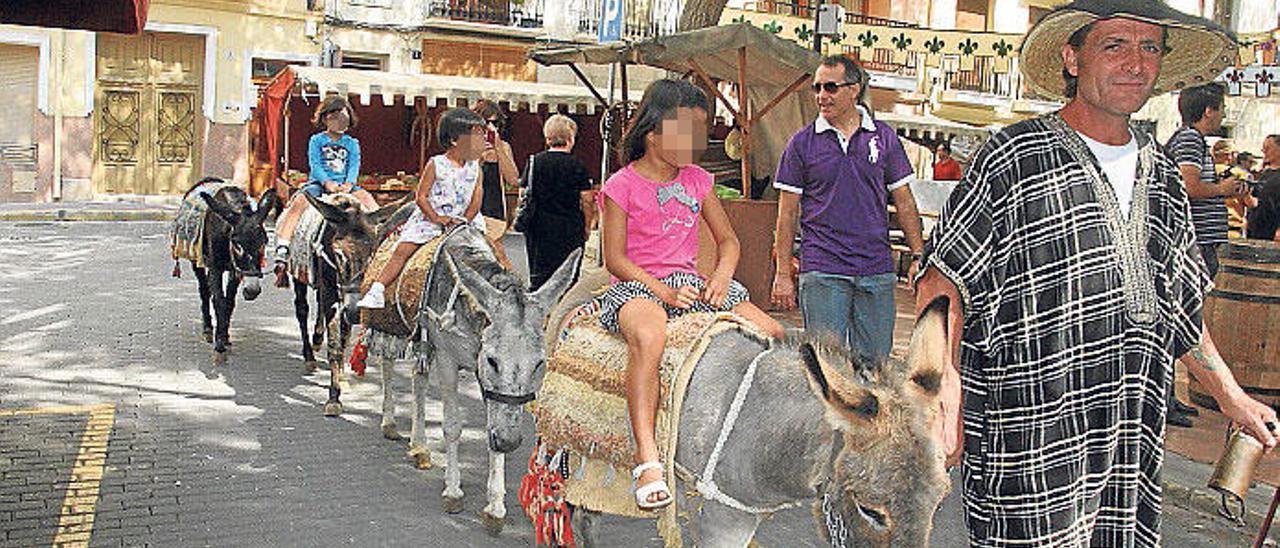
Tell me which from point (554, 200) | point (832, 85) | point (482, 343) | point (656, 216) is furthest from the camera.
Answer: point (554, 200)

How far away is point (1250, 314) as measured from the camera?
770 centimetres

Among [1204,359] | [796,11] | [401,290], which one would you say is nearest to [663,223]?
[1204,359]

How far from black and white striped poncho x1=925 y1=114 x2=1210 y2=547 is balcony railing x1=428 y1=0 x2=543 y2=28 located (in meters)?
28.2

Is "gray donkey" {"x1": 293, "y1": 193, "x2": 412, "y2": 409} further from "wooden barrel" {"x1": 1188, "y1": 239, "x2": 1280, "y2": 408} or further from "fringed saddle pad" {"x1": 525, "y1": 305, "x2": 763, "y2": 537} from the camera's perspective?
"wooden barrel" {"x1": 1188, "y1": 239, "x2": 1280, "y2": 408}

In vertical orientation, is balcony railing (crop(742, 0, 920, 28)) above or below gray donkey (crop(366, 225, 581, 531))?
above

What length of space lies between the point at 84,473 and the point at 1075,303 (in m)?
5.40

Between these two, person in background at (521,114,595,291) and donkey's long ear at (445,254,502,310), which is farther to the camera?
person in background at (521,114,595,291)

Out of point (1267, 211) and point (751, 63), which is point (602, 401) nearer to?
point (751, 63)

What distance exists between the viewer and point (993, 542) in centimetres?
323

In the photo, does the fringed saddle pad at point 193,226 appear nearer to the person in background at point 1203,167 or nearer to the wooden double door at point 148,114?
the person in background at point 1203,167

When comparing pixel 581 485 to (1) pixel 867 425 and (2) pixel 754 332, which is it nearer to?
(2) pixel 754 332

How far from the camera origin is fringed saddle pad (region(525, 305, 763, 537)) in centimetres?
399

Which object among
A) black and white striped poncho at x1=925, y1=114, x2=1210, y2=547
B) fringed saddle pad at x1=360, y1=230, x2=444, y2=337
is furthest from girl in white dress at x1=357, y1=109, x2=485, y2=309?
black and white striped poncho at x1=925, y1=114, x2=1210, y2=547

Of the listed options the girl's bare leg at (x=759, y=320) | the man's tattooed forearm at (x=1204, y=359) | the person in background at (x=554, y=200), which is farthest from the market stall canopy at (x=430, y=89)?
the man's tattooed forearm at (x=1204, y=359)
